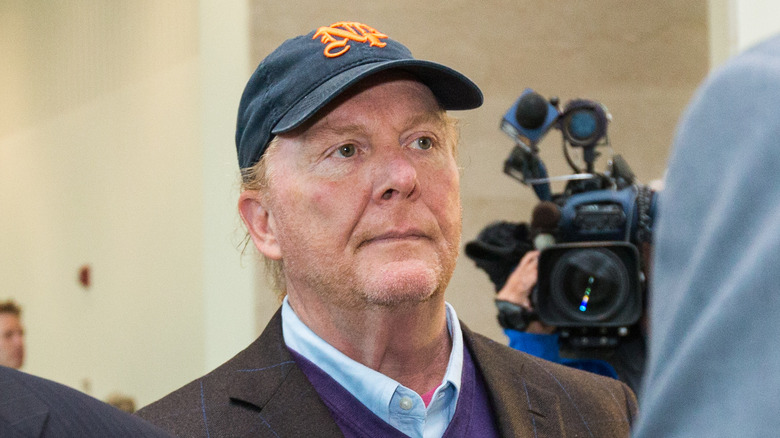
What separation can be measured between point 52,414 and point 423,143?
861mm

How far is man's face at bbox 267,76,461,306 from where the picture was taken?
1287 mm

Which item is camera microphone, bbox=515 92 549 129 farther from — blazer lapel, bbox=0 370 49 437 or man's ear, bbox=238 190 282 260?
blazer lapel, bbox=0 370 49 437

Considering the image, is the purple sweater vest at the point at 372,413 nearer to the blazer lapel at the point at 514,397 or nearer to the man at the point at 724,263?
the blazer lapel at the point at 514,397

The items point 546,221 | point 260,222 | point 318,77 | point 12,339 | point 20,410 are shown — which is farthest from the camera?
point 12,339

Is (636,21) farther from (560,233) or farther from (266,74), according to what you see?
(266,74)

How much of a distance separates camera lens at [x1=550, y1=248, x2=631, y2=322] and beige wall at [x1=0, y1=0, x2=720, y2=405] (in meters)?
1.45

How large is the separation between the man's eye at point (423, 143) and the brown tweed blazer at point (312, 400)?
0.95ft

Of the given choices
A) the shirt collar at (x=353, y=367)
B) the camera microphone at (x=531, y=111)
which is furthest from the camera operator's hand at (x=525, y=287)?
the shirt collar at (x=353, y=367)

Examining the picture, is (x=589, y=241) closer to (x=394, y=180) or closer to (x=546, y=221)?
(x=546, y=221)

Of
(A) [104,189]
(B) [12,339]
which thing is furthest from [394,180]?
(B) [12,339]

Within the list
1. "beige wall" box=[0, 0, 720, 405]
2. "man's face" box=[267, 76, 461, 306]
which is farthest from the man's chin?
"beige wall" box=[0, 0, 720, 405]

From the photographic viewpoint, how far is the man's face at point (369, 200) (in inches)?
50.7

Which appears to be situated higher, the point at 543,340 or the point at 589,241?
the point at 589,241

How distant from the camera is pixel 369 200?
4.30 ft
